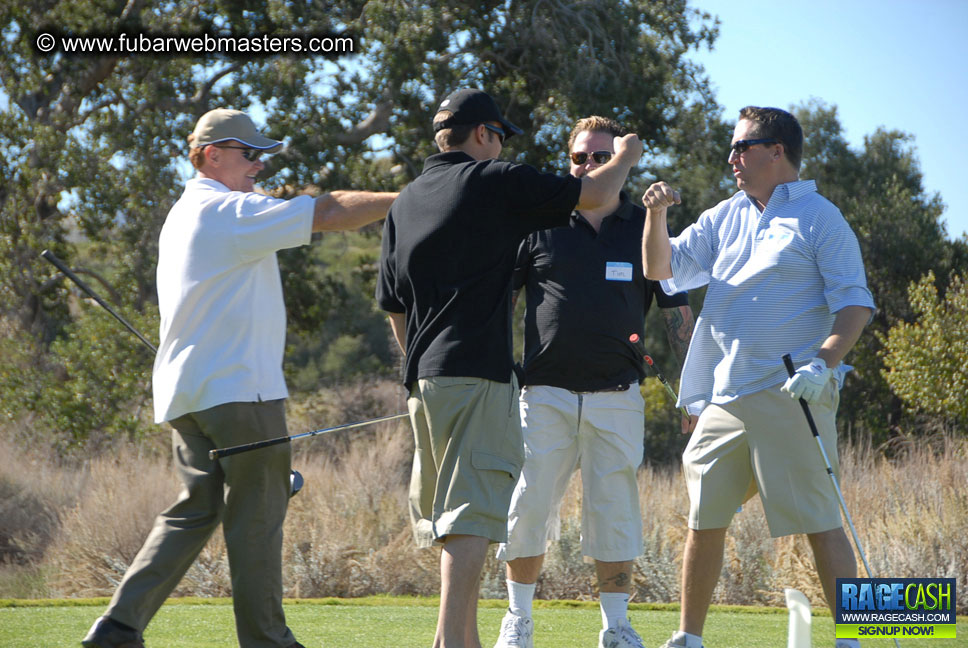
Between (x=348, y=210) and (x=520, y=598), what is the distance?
6.10ft

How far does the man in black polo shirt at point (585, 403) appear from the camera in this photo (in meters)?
4.60

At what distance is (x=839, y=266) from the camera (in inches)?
156

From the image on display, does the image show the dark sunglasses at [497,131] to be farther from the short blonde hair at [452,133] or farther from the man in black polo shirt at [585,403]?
the man in black polo shirt at [585,403]

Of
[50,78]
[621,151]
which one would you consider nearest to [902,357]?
[50,78]

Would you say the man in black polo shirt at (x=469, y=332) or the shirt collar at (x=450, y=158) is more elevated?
the shirt collar at (x=450, y=158)

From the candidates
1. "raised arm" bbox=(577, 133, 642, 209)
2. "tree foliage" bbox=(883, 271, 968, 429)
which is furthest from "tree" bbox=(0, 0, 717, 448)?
"raised arm" bbox=(577, 133, 642, 209)

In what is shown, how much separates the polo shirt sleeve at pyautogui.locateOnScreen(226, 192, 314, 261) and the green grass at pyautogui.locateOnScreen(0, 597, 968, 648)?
2.02 metres

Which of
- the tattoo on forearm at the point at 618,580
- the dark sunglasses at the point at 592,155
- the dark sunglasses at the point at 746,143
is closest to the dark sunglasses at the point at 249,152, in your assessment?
the dark sunglasses at the point at 592,155

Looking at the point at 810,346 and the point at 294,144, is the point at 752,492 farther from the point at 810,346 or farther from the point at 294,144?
the point at 294,144

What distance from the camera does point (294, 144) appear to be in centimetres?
1584

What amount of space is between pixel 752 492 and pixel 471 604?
1328mm

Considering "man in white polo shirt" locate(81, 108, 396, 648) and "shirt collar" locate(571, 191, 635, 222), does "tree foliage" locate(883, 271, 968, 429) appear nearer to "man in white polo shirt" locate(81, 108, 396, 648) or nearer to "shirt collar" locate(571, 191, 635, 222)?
"shirt collar" locate(571, 191, 635, 222)

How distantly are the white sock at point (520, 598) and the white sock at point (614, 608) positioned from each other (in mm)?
308

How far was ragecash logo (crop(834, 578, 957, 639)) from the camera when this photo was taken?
3.78m
